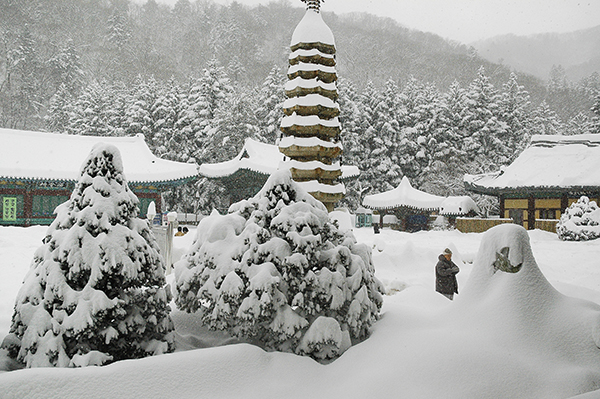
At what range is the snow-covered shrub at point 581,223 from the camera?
47.9 ft

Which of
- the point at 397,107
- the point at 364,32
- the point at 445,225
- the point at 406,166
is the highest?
the point at 364,32

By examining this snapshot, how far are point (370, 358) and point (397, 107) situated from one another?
1263 inches

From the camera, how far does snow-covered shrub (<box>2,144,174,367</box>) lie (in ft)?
10.7

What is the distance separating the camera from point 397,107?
33281mm

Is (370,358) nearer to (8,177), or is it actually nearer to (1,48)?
(8,177)

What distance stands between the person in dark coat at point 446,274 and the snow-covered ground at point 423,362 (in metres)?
2.52

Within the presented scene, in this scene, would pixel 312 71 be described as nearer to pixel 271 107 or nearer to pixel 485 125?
pixel 271 107

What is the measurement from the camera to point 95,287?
3.49m

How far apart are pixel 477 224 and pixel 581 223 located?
572cm

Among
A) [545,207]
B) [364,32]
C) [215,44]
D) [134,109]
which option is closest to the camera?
[545,207]

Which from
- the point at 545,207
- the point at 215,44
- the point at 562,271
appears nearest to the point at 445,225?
the point at 545,207

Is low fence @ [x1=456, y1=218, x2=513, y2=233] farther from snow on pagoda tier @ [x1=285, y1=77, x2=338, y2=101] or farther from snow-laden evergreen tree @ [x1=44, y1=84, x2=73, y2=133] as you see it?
snow-laden evergreen tree @ [x1=44, y1=84, x2=73, y2=133]

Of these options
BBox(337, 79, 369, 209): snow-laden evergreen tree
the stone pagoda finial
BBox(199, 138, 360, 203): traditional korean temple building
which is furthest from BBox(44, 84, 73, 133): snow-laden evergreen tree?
the stone pagoda finial

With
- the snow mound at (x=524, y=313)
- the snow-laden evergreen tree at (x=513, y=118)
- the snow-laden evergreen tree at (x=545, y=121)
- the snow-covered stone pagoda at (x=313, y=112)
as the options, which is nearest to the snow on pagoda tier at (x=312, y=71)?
the snow-covered stone pagoda at (x=313, y=112)
